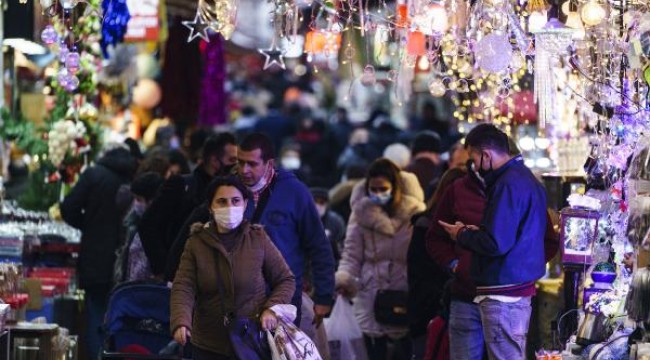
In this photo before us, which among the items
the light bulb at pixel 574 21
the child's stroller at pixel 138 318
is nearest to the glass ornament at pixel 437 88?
the light bulb at pixel 574 21

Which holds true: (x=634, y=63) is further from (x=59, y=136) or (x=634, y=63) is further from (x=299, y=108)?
(x=299, y=108)

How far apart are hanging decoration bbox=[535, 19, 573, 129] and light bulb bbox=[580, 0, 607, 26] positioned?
1.84 feet

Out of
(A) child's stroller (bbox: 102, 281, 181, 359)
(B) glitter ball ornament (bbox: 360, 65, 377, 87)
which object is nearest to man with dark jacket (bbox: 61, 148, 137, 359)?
(A) child's stroller (bbox: 102, 281, 181, 359)

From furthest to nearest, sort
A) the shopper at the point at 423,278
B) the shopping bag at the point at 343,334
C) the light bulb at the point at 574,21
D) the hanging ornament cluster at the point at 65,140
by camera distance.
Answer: the hanging ornament cluster at the point at 65,140
the shopping bag at the point at 343,334
the shopper at the point at 423,278
the light bulb at the point at 574,21

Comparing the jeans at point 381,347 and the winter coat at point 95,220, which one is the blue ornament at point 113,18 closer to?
the winter coat at point 95,220

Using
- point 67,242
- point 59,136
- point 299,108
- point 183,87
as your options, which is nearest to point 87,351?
point 67,242

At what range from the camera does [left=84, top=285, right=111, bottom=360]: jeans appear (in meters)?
13.4

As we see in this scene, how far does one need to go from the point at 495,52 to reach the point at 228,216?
85.2 inches

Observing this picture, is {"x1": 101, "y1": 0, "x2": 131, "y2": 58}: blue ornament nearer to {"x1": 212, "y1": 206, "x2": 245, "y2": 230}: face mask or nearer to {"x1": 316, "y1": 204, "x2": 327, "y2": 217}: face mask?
{"x1": 212, "y1": 206, "x2": 245, "y2": 230}: face mask

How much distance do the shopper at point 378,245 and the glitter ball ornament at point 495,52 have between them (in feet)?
8.60

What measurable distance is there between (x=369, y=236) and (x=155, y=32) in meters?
5.02

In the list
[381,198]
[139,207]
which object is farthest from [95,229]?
[381,198]

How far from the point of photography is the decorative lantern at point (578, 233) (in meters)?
10.7

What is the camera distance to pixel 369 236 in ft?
43.1
